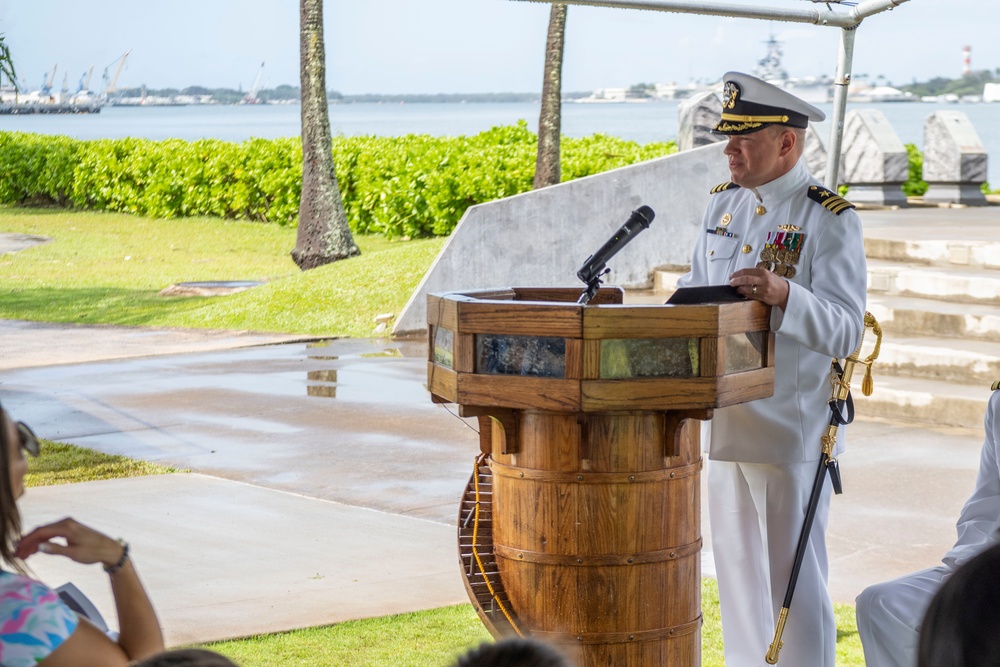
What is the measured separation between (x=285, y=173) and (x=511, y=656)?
24058mm

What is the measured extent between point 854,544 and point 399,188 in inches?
636

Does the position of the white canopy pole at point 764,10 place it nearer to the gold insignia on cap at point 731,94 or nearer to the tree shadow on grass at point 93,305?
the gold insignia on cap at point 731,94

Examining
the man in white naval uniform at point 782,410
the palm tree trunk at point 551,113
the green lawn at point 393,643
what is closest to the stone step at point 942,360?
the green lawn at point 393,643

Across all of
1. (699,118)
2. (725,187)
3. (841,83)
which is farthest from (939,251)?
(725,187)

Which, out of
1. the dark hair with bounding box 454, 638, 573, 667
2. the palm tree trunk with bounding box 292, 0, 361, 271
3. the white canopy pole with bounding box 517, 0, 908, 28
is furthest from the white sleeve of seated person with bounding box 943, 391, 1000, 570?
the palm tree trunk with bounding box 292, 0, 361, 271

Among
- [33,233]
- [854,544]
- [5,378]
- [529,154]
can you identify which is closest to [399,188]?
[529,154]

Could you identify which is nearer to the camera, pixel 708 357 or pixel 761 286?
pixel 708 357

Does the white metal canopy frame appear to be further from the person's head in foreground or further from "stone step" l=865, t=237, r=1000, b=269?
"stone step" l=865, t=237, r=1000, b=269

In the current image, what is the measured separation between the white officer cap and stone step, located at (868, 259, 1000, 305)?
6.84m

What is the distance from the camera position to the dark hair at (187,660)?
1.98 m

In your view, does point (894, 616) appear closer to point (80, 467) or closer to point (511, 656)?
point (511, 656)

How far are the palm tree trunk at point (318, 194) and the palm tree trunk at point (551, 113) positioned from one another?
2.71 m

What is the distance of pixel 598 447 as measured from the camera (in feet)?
11.1

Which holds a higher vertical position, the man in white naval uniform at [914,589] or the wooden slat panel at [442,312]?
the wooden slat panel at [442,312]
